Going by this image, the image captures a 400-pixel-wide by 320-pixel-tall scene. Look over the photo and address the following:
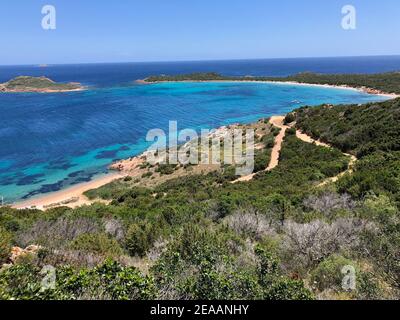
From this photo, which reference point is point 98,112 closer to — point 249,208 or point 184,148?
point 184,148

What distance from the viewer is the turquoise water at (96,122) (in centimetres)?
3578

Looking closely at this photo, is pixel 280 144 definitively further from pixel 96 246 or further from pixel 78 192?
pixel 96 246

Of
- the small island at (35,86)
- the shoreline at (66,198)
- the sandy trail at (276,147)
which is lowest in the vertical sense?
the shoreline at (66,198)

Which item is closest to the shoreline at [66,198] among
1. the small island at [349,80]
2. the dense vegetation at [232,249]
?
the dense vegetation at [232,249]

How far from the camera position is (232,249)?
30.9 ft

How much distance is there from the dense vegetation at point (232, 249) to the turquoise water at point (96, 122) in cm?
1853

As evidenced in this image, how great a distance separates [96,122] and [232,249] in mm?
55750

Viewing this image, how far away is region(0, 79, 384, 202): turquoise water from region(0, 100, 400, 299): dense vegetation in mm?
18531

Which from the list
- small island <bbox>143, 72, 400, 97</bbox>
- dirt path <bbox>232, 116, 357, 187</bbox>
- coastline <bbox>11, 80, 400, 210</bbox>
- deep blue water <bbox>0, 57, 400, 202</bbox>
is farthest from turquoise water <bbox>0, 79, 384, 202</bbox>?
dirt path <bbox>232, 116, 357, 187</bbox>

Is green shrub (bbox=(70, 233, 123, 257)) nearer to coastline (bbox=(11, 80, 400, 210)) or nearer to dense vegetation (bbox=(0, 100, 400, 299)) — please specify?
dense vegetation (bbox=(0, 100, 400, 299))

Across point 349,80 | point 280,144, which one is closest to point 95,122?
point 280,144

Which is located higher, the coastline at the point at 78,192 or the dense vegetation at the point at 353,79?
the dense vegetation at the point at 353,79

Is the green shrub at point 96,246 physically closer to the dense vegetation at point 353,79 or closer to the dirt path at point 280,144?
the dirt path at point 280,144

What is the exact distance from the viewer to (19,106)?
8106 cm
